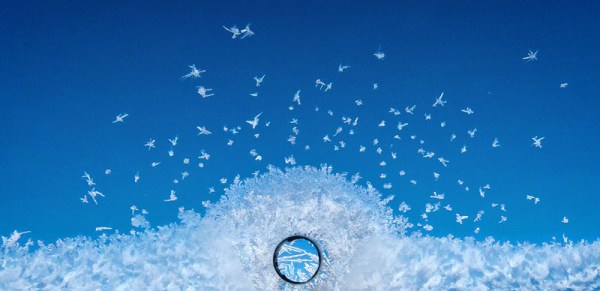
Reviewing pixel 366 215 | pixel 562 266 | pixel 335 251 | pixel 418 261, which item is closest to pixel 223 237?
pixel 335 251

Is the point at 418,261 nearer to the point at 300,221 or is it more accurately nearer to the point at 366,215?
the point at 366,215

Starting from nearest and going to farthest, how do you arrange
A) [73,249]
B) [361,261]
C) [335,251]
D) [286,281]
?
[286,281]
[335,251]
[361,261]
[73,249]

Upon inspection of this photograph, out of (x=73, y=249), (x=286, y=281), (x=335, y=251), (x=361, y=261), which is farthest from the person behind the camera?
(x=73, y=249)

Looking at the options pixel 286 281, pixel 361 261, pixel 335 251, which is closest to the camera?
pixel 286 281

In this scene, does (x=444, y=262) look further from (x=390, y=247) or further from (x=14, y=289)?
(x=14, y=289)

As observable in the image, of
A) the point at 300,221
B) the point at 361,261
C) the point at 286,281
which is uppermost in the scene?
the point at 300,221

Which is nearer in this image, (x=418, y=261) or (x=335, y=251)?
(x=335, y=251)

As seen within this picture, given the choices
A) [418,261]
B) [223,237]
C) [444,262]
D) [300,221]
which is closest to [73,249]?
[223,237]

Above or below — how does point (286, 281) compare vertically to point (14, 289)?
below

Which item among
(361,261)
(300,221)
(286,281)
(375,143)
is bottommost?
(286,281)
